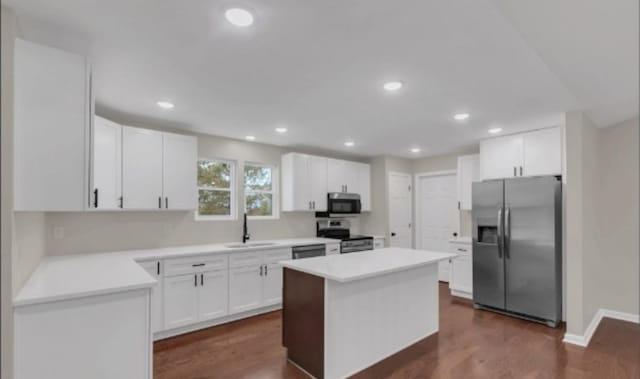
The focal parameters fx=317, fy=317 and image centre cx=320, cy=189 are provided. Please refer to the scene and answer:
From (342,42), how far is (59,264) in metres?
2.97

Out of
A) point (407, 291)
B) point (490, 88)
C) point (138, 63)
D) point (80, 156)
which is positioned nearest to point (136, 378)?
point (80, 156)

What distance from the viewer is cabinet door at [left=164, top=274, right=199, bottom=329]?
3.40 meters

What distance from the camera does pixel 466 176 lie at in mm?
5227

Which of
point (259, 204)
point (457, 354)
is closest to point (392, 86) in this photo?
point (457, 354)

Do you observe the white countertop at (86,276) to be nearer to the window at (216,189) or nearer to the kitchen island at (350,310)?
the window at (216,189)

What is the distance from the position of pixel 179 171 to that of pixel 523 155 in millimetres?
4424

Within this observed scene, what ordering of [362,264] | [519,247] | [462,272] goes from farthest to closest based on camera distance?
[462,272] → [519,247] → [362,264]

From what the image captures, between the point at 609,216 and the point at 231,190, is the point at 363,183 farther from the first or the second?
the point at 609,216

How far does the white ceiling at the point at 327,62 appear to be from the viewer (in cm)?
168

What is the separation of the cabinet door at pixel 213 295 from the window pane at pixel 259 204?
1.26 m

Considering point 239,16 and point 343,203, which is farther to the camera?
point 343,203

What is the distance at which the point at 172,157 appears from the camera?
385 cm

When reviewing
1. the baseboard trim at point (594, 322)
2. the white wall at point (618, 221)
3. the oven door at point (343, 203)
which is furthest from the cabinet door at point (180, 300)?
the white wall at point (618, 221)

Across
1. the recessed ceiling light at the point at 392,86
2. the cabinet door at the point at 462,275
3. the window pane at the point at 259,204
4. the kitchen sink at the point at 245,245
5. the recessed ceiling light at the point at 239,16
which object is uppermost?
the recessed ceiling light at the point at 239,16
